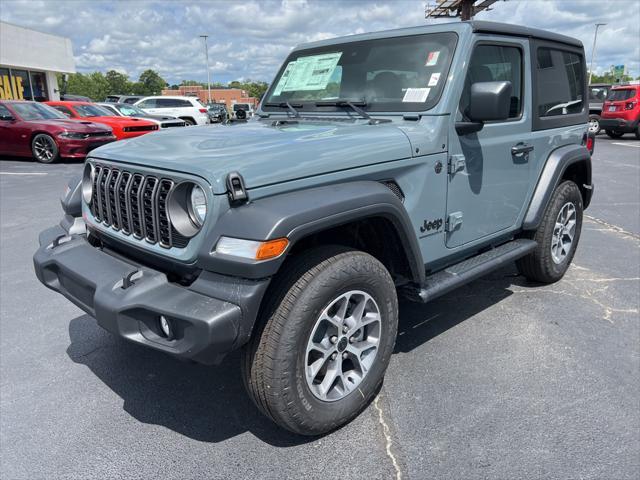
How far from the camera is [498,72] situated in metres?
3.46

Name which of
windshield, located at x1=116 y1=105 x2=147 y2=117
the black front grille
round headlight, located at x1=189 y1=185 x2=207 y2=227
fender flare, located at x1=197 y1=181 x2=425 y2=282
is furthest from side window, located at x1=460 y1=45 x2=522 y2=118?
windshield, located at x1=116 y1=105 x2=147 y2=117

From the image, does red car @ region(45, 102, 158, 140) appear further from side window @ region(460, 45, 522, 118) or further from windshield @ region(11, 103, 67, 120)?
side window @ region(460, 45, 522, 118)

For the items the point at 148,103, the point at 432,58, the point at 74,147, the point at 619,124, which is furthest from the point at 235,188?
the point at 148,103

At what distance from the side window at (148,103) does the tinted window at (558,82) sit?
20.2 meters

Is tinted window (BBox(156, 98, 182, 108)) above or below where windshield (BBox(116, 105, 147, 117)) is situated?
above

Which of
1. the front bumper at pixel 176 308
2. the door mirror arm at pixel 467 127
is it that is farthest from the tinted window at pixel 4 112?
the door mirror arm at pixel 467 127

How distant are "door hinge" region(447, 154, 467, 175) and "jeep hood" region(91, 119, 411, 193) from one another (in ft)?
1.26

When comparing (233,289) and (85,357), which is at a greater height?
(233,289)

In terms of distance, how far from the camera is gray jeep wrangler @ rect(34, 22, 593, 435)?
6.87 ft

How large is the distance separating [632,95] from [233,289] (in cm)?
1908

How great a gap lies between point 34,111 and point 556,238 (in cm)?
1255

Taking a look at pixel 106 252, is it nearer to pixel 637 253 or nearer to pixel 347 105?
pixel 347 105

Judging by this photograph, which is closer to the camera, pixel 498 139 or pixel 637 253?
pixel 498 139

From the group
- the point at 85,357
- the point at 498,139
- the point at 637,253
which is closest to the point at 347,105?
the point at 498,139
